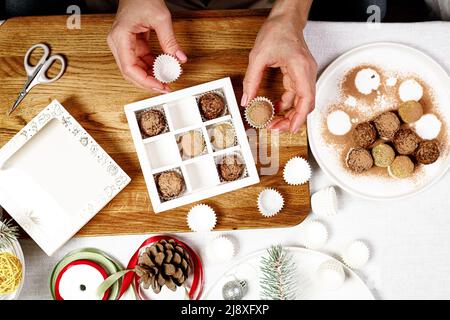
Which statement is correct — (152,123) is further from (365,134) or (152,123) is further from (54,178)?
(365,134)

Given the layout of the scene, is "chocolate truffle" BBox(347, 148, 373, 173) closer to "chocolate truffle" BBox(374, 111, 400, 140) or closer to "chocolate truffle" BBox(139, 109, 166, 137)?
"chocolate truffle" BBox(374, 111, 400, 140)

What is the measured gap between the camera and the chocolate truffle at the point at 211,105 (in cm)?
116

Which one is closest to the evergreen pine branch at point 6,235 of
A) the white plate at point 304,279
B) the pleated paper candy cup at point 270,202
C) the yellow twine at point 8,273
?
the yellow twine at point 8,273

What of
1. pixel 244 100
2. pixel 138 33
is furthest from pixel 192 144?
pixel 138 33

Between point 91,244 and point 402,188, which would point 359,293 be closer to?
point 402,188

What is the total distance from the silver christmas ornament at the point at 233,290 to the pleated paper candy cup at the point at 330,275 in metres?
0.19

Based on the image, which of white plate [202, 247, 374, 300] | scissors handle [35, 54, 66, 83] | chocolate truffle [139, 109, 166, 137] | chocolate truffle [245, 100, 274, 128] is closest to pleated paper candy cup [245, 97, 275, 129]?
chocolate truffle [245, 100, 274, 128]

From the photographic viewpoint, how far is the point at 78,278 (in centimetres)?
119

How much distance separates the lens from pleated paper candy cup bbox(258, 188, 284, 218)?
117 centimetres

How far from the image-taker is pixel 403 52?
1.19 m

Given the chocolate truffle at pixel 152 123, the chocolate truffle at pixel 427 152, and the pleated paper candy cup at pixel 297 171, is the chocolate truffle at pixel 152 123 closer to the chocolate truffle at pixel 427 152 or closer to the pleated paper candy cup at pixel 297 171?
the pleated paper candy cup at pixel 297 171

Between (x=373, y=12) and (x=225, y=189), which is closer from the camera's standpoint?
(x=225, y=189)

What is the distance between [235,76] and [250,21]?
14cm
